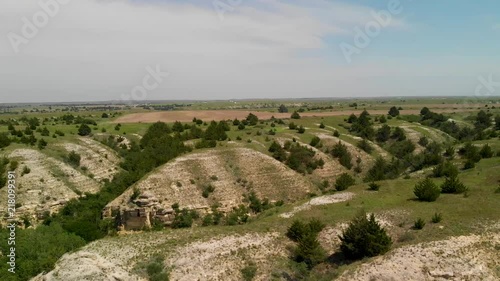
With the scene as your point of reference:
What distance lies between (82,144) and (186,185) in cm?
2750

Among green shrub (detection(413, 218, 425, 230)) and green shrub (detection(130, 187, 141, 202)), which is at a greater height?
green shrub (detection(413, 218, 425, 230))

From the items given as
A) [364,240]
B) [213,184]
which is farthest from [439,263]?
[213,184]

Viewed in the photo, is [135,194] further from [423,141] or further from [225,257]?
[423,141]

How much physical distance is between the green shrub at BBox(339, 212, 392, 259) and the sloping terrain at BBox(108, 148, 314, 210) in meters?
22.2

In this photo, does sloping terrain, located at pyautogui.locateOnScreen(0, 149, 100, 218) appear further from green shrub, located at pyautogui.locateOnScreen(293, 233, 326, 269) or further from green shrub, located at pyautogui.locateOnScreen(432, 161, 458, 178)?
green shrub, located at pyautogui.locateOnScreen(432, 161, 458, 178)

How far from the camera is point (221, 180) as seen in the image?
4972 centimetres

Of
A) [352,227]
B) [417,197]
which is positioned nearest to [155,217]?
[352,227]

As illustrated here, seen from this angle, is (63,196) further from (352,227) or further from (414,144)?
(414,144)

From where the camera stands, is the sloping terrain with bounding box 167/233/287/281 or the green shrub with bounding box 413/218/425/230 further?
the green shrub with bounding box 413/218/425/230

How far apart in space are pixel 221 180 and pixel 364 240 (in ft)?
89.1

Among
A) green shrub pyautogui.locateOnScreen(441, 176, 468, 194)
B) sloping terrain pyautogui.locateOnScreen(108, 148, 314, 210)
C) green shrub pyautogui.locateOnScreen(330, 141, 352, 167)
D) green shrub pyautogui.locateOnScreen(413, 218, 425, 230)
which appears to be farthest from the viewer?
green shrub pyautogui.locateOnScreen(330, 141, 352, 167)

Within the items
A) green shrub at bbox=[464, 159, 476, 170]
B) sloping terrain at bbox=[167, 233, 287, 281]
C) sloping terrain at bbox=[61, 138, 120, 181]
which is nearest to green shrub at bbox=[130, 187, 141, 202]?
sloping terrain at bbox=[61, 138, 120, 181]

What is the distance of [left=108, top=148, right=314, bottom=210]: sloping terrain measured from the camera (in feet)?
146

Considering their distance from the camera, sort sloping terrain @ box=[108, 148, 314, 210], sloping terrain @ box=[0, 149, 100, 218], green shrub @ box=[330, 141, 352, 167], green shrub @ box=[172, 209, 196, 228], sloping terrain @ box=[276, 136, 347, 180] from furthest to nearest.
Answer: green shrub @ box=[330, 141, 352, 167] → sloping terrain @ box=[276, 136, 347, 180] → sloping terrain @ box=[0, 149, 100, 218] → sloping terrain @ box=[108, 148, 314, 210] → green shrub @ box=[172, 209, 196, 228]
